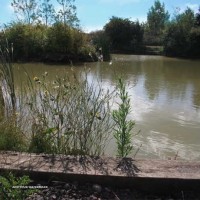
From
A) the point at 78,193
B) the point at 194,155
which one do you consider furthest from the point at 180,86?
the point at 78,193

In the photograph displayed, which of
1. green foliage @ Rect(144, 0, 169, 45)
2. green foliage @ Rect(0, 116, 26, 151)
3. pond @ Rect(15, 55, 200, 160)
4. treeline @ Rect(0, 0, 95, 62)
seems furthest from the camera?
green foliage @ Rect(144, 0, 169, 45)

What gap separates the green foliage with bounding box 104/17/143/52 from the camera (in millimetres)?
29406

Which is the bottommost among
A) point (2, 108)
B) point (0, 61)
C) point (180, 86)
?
point (180, 86)

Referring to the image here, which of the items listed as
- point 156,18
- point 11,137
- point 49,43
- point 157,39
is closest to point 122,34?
point 157,39

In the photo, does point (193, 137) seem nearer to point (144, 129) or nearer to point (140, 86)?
point (144, 129)

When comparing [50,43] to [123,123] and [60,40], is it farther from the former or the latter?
[123,123]

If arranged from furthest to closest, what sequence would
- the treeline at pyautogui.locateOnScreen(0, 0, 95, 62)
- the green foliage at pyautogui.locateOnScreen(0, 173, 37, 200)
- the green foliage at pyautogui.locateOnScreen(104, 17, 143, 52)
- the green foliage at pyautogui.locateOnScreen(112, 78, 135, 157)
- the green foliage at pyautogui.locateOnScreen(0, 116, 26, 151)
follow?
the green foliage at pyautogui.locateOnScreen(104, 17, 143, 52)
the treeline at pyautogui.locateOnScreen(0, 0, 95, 62)
the green foliage at pyautogui.locateOnScreen(0, 116, 26, 151)
the green foliage at pyautogui.locateOnScreen(112, 78, 135, 157)
the green foliage at pyautogui.locateOnScreen(0, 173, 37, 200)

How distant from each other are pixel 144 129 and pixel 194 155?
102 cm

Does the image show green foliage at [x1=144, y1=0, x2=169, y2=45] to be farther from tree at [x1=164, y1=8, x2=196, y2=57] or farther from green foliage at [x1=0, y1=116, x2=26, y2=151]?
green foliage at [x1=0, y1=116, x2=26, y2=151]

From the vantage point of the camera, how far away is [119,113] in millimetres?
2559

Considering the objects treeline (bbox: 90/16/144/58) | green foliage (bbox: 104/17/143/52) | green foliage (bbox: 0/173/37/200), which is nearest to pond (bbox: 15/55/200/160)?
green foliage (bbox: 0/173/37/200)

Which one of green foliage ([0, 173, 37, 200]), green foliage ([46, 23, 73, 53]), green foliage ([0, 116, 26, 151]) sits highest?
green foliage ([46, 23, 73, 53])

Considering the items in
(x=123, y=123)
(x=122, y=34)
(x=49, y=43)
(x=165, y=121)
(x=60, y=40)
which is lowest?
(x=165, y=121)

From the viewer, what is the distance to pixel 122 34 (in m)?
29.4
